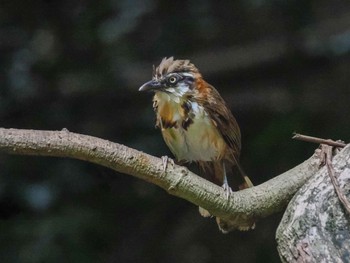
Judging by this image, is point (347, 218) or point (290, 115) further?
point (290, 115)

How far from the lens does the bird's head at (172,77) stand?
328cm

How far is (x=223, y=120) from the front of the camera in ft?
11.4

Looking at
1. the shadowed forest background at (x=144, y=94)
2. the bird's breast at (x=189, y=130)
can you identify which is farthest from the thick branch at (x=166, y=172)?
the shadowed forest background at (x=144, y=94)

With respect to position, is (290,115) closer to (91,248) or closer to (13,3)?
(91,248)

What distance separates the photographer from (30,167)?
14.9 feet

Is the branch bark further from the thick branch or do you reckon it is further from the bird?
the bird

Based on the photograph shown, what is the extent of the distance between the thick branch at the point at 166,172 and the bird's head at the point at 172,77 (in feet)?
2.11

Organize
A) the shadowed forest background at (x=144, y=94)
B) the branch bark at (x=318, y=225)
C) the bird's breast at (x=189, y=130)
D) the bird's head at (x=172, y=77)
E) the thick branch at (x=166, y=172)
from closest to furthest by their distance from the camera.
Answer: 1. the branch bark at (x=318, y=225)
2. the thick branch at (x=166, y=172)
3. the bird's head at (x=172, y=77)
4. the bird's breast at (x=189, y=130)
5. the shadowed forest background at (x=144, y=94)

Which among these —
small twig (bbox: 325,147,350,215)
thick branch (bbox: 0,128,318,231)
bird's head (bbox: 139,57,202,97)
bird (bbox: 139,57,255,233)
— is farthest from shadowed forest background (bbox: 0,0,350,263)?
small twig (bbox: 325,147,350,215)

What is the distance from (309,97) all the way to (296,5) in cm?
43

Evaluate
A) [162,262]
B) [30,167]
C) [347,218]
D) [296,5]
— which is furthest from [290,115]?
[347,218]

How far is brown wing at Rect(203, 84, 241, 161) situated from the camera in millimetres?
3422

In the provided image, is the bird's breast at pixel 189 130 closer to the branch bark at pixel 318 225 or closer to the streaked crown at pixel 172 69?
the streaked crown at pixel 172 69

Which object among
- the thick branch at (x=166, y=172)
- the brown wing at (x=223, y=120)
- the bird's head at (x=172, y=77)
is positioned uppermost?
the bird's head at (x=172, y=77)
